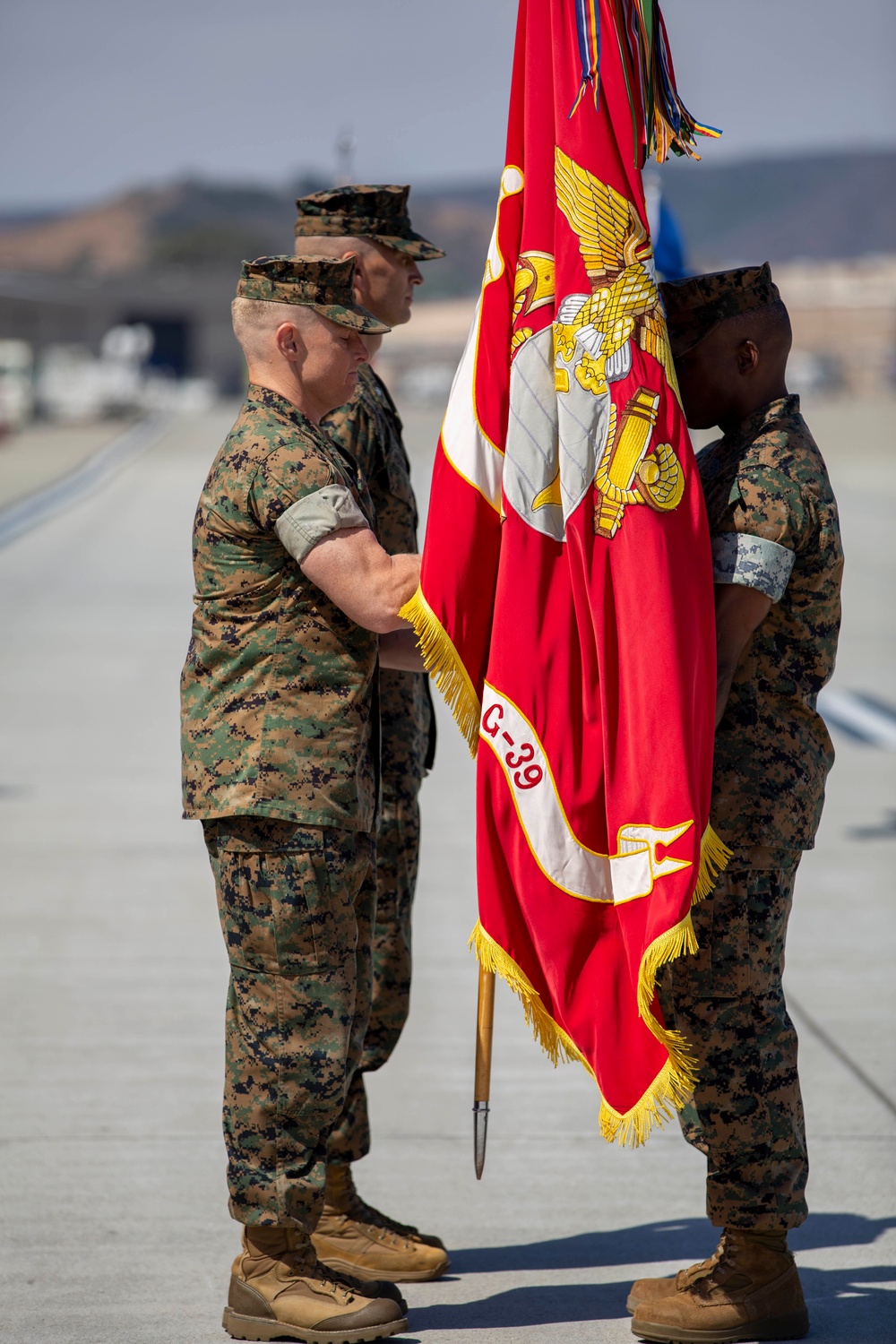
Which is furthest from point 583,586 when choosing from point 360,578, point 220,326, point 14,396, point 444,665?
point 220,326

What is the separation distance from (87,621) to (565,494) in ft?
38.2

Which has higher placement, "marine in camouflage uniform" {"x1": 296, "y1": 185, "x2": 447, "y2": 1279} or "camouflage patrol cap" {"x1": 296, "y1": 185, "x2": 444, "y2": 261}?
"camouflage patrol cap" {"x1": 296, "y1": 185, "x2": 444, "y2": 261}

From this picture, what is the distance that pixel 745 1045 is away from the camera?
3086 mm

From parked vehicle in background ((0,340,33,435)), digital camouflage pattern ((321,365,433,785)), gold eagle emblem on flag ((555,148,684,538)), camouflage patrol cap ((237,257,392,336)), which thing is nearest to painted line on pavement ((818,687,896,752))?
digital camouflage pattern ((321,365,433,785))

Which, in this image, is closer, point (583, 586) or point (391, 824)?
point (583, 586)

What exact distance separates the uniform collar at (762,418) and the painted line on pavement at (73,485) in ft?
62.5

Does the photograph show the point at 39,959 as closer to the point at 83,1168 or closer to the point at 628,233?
the point at 83,1168

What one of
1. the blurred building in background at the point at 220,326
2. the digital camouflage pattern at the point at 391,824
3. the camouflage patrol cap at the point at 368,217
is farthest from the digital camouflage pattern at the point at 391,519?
the blurred building in background at the point at 220,326

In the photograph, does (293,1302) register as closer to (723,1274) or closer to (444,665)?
(723,1274)

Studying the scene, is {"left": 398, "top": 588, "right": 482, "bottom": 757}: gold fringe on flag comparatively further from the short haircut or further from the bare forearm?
the short haircut

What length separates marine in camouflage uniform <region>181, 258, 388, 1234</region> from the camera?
9.89ft

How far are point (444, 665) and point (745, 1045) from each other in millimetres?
946

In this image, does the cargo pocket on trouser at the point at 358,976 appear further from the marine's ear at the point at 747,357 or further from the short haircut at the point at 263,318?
the marine's ear at the point at 747,357

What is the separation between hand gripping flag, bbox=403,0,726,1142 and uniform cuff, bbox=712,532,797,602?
0.21 ft
